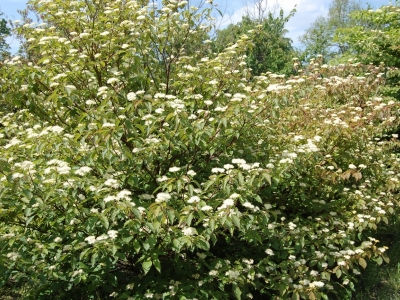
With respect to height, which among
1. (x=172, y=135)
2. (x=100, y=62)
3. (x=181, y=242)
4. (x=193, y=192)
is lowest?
(x=181, y=242)

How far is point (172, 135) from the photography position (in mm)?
2576

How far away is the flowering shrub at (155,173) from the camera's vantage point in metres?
2.42

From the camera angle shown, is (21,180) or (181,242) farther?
(181,242)

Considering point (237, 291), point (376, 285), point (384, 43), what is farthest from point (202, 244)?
point (384, 43)

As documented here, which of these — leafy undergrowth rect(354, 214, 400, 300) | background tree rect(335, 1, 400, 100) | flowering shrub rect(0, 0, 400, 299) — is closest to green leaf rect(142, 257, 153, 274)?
flowering shrub rect(0, 0, 400, 299)

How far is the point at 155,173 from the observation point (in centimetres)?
297

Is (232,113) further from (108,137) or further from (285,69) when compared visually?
(285,69)

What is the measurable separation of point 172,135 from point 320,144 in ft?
5.10

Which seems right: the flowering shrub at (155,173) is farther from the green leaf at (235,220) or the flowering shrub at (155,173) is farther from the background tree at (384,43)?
the background tree at (384,43)

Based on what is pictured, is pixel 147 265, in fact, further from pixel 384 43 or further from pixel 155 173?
pixel 384 43

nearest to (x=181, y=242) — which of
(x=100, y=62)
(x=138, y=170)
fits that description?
(x=138, y=170)

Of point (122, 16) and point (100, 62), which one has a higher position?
point (122, 16)

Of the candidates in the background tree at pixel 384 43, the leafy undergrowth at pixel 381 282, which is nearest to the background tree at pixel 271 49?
the background tree at pixel 384 43

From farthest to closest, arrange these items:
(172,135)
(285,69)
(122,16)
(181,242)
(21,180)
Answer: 1. (285,69)
2. (122,16)
3. (172,135)
4. (181,242)
5. (21,180)
